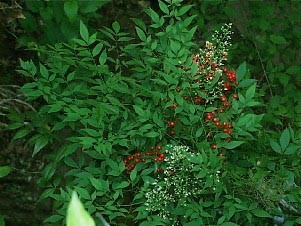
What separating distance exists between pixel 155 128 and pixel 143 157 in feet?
0.33

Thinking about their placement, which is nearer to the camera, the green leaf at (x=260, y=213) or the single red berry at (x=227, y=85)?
the green leaf at (x=260, y=213)

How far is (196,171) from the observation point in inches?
65.6

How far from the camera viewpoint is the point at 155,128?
1737mm

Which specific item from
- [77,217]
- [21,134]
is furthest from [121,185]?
[77,217]

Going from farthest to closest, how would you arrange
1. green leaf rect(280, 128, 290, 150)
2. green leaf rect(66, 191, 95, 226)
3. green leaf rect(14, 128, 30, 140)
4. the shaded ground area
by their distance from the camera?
1. the shaded ground area
2. green leaf rect(14, 128, 30, 140)
3. green leaf rect(280, 128, 290, 150)
4. green leaf rect(66, 191, 95, 226)

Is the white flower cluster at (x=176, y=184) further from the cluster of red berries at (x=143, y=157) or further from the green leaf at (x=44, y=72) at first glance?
the green leaf at (x=44, y=72)

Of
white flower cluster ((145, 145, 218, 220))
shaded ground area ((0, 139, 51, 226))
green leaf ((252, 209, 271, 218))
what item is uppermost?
white flower cluster ((145, 145, 218, 220))

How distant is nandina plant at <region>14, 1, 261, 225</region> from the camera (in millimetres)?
1628

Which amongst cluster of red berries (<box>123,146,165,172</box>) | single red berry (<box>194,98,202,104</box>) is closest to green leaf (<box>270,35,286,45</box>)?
single red berry (<box>194,98,202,104</box>)

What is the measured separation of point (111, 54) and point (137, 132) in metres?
0.96

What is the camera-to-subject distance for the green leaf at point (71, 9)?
5.87ft

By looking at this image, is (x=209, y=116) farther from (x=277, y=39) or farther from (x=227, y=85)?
(x=277, y=39)

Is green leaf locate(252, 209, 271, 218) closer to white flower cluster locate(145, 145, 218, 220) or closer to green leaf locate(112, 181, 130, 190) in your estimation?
white flower cluster locate(145, 145, 218, 220)

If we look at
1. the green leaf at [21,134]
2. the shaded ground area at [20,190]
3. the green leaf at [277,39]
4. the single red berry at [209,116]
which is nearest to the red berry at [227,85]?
the single red berry at [209,116]
